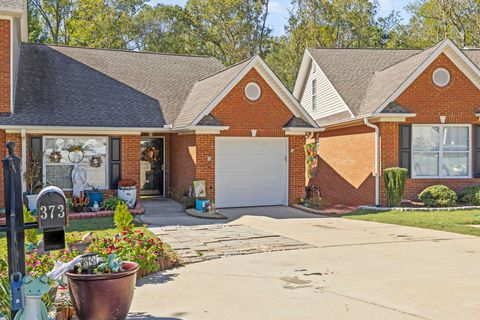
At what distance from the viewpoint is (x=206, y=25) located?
4159 cm

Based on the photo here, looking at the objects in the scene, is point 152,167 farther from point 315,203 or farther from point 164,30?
point 164,30

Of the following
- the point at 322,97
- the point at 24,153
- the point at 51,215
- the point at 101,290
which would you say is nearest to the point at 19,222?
the point at 51,215

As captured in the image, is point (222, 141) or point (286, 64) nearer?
point (222, 141)

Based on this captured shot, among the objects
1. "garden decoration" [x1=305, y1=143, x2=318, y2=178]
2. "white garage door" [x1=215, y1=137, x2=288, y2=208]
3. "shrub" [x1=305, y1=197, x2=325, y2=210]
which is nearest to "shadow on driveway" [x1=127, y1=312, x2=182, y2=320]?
"white garage door" [x1=215, y1=137, x2=288, y2=208]

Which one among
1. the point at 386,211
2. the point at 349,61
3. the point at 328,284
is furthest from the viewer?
the point at 349,61

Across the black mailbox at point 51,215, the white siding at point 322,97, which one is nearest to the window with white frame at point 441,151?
the white siding at point 322,97

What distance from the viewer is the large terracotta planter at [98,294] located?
17.8 feet

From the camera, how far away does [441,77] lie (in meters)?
17.3

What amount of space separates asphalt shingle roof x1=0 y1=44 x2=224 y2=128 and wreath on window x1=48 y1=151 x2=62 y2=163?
1.14 m

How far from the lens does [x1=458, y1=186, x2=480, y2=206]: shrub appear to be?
16641 millimetres

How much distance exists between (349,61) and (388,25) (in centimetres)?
2336

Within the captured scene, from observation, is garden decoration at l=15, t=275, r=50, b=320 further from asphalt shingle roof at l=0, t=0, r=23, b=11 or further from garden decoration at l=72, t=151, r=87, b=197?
asphalt shingle roof at l=0, t=0, r=23, b=11

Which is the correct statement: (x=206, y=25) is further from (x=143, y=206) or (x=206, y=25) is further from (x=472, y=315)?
(x=472, y=315)

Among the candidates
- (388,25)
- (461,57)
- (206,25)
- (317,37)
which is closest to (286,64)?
(317,37)
